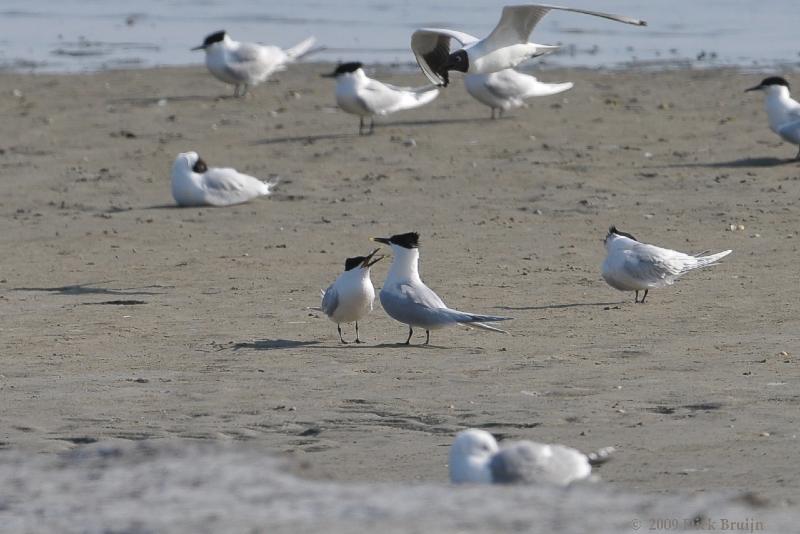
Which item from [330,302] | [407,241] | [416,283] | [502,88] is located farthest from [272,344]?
[502,88]

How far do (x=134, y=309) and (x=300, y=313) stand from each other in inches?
35.3

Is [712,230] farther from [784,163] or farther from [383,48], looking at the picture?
[383,48]

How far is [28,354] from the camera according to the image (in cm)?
773

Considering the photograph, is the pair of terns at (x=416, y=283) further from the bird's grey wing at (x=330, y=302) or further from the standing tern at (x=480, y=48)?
the standing tern at (x=480, y=48)

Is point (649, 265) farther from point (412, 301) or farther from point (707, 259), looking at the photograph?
point (412, 301)

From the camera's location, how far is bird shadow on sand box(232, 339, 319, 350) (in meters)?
7.80

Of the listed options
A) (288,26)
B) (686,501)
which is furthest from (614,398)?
(288,26)

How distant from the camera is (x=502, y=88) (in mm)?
14938

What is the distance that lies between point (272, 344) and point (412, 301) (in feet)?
2.28

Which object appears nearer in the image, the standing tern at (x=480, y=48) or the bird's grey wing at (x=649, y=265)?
the bird's grey wing at (x=649, y=265)

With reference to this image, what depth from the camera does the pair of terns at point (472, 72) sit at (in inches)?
436

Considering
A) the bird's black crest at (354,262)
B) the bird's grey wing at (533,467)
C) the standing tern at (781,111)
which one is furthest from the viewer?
the standing tern at (781,111)

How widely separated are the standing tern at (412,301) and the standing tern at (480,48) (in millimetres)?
2857

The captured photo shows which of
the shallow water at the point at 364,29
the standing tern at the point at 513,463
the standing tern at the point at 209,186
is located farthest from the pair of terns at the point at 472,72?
the standing tern at the point at 513,463
